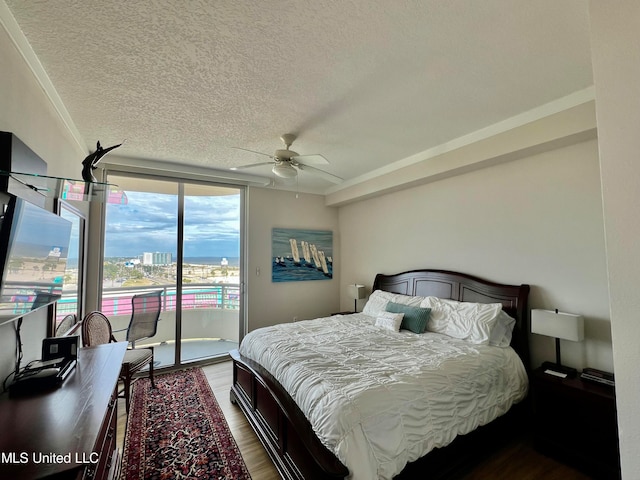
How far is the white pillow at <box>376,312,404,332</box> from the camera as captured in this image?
3119 mm

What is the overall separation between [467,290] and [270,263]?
9.48ft

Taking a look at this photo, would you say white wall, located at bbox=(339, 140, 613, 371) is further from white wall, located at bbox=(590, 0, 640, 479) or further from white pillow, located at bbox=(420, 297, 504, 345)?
white wall, located at bbox=(590, 0, 640, 479)

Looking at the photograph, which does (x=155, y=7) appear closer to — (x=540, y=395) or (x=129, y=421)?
(x=129, y=421)

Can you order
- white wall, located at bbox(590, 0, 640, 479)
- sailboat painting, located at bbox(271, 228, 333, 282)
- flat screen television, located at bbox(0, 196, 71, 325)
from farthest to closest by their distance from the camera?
1. sailboat painting, located at bbox(271, 228, 333, 282)
2. flat screen television, located at bbox(0, 196, 71, 325)
3. white wall, located at bbox(590, 0, 640, 479)

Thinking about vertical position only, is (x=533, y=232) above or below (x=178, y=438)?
above

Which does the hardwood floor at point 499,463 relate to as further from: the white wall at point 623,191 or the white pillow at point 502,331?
the white wall at point 623,191

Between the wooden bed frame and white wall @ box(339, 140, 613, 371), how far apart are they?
0.52 ft

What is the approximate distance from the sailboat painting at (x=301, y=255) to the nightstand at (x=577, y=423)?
3357 mm

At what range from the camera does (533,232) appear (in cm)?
277

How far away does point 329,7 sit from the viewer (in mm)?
1437

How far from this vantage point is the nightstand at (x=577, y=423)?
1.92 meters

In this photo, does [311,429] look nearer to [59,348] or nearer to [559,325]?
[59,348]

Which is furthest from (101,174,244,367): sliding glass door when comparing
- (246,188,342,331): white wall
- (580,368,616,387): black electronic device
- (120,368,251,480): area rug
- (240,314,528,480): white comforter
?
(580,368,616,387): black electronic device

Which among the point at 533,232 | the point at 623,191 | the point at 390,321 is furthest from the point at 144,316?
the point at 533,232
